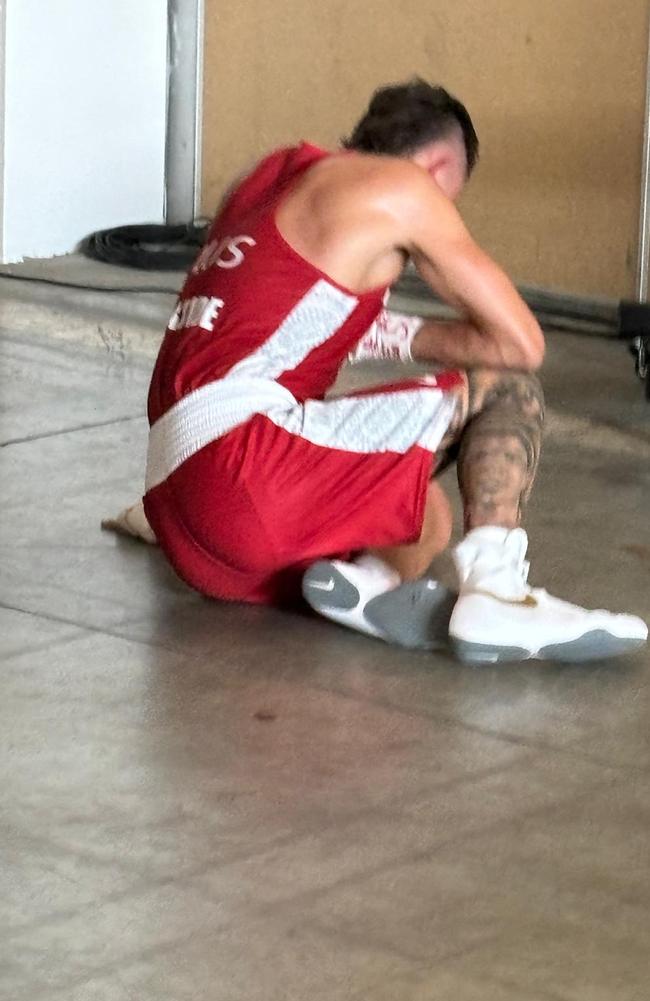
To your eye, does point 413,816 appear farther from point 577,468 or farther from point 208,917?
point 577,468

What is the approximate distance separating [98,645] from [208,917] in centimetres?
105

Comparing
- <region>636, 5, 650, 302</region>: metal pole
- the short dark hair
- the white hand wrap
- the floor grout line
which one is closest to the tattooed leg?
the white hand wrap

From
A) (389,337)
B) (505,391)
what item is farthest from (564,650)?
(389,337)

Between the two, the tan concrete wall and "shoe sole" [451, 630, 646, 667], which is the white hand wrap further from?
the tan concrete wall

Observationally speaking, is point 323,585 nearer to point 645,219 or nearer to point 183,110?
point 645,219

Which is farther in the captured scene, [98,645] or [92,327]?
[92,327]

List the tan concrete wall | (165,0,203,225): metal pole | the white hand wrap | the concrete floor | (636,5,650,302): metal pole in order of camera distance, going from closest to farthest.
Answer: the concrete floor
the white hand wrap
(636,5,650,302): metal pole
the tan concrete wall
(165,0,203,225): metal pole

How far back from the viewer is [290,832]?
2492mm

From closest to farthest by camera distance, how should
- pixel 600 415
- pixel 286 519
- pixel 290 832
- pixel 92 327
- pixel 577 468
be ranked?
pixel 290 832, pixel 286 519, pixel 577 468, pixel 600 415, pixel 92 327

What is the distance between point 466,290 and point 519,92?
3208 millimetres

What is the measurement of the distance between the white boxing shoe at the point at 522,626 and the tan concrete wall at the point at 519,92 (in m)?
3.19

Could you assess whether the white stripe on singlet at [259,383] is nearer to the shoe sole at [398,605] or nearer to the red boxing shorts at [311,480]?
the red boxing shorts at [311,480]

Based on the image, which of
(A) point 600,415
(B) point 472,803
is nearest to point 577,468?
(A) point 600,415

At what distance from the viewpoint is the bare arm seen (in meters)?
3.21
